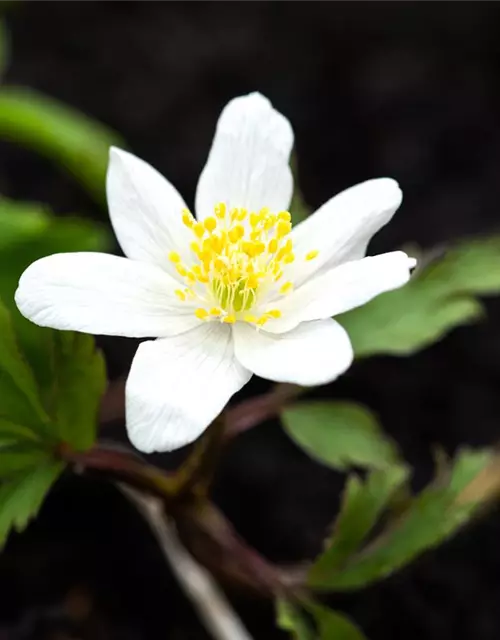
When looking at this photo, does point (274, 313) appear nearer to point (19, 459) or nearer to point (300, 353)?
point (300, 353)

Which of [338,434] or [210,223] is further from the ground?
[210,223]

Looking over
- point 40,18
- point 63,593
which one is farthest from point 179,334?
point 40,18

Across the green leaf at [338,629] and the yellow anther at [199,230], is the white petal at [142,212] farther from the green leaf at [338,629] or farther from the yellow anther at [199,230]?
the green leaf at [338,629]

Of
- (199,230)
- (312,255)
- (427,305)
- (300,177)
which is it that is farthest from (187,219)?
(300,177)

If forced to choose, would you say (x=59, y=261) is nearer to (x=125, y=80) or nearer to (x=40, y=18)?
(x=125, y=80)

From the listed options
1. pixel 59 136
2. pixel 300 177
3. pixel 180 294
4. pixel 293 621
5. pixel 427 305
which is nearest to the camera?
pixel 180 294

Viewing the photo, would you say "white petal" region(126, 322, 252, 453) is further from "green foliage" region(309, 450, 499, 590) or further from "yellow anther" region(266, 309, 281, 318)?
"green foliage" region(309, 450, 499, 590)

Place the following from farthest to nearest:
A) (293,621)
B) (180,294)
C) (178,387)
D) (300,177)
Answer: (300,177) < (293,621) < (180,294) < (178,387)

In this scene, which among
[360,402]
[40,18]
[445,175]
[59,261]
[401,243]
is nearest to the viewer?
[59,261]
